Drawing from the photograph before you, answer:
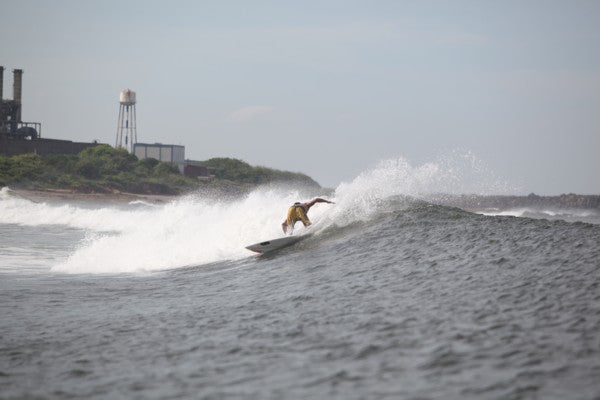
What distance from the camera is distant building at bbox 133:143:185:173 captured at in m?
132

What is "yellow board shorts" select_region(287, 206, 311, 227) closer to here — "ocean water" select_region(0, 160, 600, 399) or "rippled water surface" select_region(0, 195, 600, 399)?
"ocean water" select_region(0, 160, 600, 399)

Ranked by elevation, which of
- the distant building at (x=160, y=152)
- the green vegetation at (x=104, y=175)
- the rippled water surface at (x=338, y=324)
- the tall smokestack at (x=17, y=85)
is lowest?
the rippled water surface at (x=338, y=324)

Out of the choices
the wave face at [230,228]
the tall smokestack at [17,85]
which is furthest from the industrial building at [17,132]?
the wave face at [230,228]

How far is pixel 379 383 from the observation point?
26.0 feet

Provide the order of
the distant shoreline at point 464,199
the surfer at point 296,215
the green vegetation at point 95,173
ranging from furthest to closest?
the green vegetation at point 95,173 < the distant shoreline at point 464,199 < the surfer at point 296,215

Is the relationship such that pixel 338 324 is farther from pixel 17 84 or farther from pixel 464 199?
pixel 464 199

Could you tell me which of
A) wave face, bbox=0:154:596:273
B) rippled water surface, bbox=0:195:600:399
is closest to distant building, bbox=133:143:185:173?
wave face, bbox=0:154:596:273

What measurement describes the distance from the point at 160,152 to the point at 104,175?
24645mm

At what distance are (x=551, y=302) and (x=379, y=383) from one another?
4.16 meters

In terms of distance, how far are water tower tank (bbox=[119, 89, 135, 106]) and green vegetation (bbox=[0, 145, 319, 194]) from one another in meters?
14.4

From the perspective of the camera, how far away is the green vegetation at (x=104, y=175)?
99.0m

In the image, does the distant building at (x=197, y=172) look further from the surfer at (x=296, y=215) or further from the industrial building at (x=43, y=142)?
the surfer at (x=296, y=215)

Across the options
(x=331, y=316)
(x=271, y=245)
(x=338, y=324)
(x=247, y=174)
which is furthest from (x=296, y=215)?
(x=247, y=174)

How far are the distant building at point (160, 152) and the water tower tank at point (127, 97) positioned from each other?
26.4 ft
